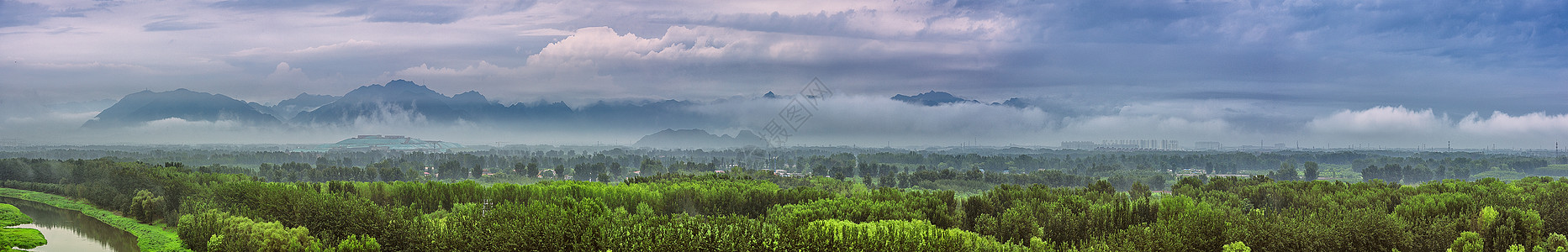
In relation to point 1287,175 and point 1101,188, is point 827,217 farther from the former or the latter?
point 1287,175

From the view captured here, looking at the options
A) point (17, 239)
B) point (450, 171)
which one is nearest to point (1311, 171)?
point (450, 171)

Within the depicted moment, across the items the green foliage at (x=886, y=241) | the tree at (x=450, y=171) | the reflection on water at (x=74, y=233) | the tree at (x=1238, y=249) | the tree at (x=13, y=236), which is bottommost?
the reflection on water at (x=74, y=233)

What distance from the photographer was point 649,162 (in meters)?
Answer: 195

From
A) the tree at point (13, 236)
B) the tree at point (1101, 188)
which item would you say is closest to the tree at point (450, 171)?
the tree at point (13, 236)

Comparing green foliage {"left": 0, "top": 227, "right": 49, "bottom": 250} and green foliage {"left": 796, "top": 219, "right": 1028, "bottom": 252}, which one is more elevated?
green foliage {"left": 796, "top": 219, "right": 1028, "bottom": 252}

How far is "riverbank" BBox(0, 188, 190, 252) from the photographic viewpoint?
223ft

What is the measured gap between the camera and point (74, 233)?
74.9 metres

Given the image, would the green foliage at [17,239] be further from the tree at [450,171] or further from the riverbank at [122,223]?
the tree at [450,171]

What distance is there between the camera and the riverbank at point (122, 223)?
2680 inches

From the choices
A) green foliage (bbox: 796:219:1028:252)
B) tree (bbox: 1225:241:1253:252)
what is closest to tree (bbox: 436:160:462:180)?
green foliage (bbox: 796:219:1028:252)

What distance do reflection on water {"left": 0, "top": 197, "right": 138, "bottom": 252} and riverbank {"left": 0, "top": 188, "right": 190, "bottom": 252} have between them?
2.00 ft

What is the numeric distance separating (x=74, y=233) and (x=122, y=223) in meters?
5.51

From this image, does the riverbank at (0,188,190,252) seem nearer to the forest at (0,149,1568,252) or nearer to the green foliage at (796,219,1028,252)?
the forest at (0,149,1568,252)

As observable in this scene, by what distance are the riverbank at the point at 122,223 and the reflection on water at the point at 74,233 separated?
609mm
